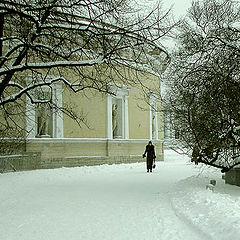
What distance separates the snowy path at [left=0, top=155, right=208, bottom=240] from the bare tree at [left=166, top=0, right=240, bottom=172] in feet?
6.66

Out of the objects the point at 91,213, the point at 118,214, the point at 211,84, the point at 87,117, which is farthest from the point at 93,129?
the point at 118,214

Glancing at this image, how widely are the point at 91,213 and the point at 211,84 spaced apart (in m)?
5.32

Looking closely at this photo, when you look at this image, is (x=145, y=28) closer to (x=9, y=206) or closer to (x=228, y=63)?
(x=228, y=63)

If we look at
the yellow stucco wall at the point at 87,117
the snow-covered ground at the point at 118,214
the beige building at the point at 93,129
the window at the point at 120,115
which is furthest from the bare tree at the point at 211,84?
the window at the point at 120,115

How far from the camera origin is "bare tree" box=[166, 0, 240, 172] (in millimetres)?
11320

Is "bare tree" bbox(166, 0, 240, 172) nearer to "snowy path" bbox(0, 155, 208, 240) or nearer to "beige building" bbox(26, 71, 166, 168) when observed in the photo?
"snowy path" bbox(0, 155, 208, 240)

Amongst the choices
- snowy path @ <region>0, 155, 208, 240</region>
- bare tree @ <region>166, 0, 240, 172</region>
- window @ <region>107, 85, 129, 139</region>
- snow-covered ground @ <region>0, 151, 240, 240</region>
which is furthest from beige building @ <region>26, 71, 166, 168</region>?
snow-covered ground @ <region>0, 151, 240, 240</region>

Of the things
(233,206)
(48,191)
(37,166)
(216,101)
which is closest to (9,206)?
(48,191)

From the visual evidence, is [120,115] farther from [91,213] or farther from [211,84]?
[91,213]

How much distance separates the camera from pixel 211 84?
11508 mm

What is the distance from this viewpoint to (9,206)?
9.96 m

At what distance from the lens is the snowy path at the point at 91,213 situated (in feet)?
22.7

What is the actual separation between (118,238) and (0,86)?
6.29 metres

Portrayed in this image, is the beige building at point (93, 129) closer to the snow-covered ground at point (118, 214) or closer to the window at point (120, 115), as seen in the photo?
the window at point (120, 115)
